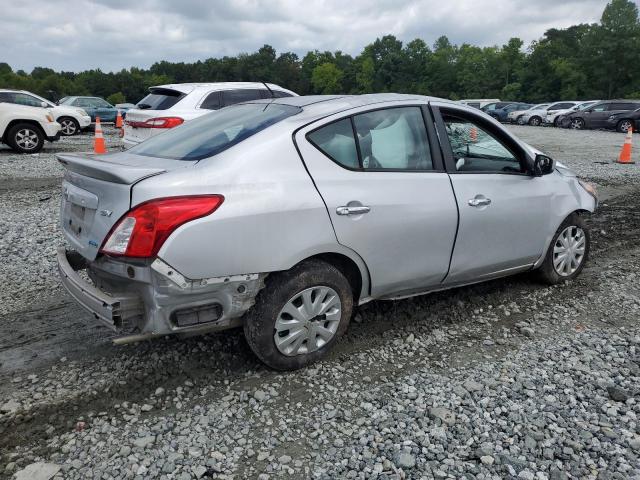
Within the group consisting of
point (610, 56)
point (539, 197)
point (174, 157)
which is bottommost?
point (539, 197)

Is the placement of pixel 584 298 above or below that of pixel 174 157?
below

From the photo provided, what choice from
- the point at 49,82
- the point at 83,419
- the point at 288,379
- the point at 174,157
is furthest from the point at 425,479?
the point at 49,82

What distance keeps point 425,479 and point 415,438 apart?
11.8 inches

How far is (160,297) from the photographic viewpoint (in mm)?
2826

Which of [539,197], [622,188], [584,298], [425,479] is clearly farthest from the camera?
[622,188]

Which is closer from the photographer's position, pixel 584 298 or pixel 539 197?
pixel 539 197

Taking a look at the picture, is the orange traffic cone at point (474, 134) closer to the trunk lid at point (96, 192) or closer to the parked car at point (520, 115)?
the trunk lid at point (96, 192)

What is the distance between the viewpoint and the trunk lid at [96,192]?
289cm

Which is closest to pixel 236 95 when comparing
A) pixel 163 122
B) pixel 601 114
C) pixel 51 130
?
pixel 163 122

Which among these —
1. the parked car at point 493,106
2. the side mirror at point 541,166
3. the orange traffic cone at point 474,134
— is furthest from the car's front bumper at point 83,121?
the parked car at point 493,106

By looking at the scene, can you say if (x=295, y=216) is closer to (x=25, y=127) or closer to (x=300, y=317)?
(x=300, y=317)

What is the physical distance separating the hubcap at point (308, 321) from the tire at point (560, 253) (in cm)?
228

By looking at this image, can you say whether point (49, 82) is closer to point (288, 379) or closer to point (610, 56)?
point (610, 56)

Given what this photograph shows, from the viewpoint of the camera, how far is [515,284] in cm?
496
